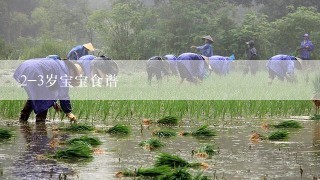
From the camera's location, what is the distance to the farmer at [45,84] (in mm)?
10492

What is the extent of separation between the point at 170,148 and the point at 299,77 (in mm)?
16561

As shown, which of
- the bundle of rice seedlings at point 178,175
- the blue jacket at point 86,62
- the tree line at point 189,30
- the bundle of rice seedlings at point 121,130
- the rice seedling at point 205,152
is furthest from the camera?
the tree line at point 189,30

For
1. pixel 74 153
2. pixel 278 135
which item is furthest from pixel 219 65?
pixel 74 153

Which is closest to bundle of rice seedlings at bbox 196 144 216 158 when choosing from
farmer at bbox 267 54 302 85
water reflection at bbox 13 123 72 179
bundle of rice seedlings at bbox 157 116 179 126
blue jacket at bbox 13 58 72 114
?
water reflection at bbox 13 123 72 179

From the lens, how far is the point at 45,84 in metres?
10.5

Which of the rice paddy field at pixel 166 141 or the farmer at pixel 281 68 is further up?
the farmer at pixel 281 68

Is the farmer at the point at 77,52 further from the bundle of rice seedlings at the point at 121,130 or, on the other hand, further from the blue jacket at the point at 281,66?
the bundle of rice seedlings at the point at 121,130

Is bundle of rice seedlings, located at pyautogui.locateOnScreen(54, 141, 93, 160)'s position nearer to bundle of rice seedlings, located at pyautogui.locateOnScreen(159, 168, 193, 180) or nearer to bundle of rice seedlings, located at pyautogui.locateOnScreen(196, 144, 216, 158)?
bundle of rice seedlings, located at pyautogui.locateOnScreen(196, 144, 216, 158)

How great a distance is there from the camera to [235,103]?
42.1 ft

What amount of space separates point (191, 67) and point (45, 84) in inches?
379

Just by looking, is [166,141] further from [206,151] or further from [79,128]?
[79,128]

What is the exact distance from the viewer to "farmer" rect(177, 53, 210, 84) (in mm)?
19938

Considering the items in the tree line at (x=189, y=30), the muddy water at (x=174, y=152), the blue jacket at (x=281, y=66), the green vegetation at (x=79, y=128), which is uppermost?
the tree line at (x=189, y=30)

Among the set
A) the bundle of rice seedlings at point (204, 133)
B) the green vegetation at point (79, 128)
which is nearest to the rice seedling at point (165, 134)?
the bundle of rice seedlings at point (204, 133)
